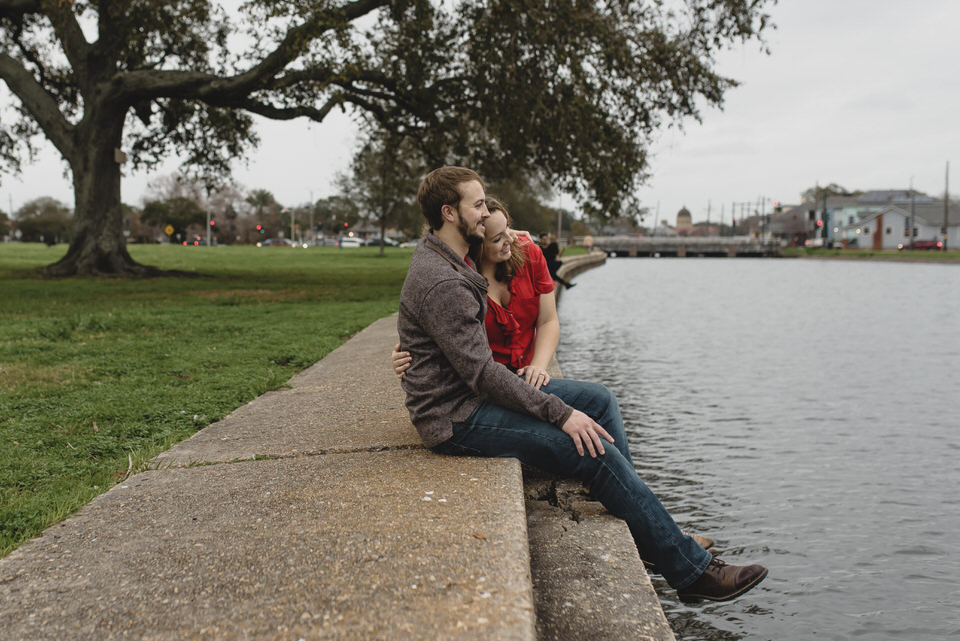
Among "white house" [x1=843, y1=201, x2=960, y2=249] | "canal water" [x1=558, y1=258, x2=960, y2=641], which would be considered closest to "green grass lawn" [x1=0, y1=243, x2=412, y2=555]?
"canal water" [x1=558, y1=258, x2=960, y2=641]

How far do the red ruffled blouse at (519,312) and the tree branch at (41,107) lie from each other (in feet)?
66.7

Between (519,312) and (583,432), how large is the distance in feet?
3.33

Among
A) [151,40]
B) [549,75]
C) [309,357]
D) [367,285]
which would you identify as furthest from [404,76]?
[309,357]

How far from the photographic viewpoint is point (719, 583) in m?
3.44

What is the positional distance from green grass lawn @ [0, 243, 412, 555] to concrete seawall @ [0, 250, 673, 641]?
453 millimetres

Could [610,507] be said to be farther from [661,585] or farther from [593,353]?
[593,353]

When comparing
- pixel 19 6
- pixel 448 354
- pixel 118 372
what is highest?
pixel 19 6

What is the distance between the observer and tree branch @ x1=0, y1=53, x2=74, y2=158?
21.4m

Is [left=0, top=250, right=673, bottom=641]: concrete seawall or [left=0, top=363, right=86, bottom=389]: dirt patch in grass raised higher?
[left=0, top=250, right=673, bottom=641]: concrete seawall

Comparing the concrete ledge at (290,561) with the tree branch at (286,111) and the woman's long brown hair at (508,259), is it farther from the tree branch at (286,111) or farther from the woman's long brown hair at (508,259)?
the tree branch at (286,111)

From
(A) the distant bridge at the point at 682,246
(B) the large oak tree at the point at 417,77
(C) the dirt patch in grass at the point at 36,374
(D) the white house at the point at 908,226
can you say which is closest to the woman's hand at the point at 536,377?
(C) the dirt patch in grass at the point at 36,374

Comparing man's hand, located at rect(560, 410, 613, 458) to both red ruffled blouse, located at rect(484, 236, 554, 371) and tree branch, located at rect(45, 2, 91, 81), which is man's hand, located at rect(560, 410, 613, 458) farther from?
tree branch, located at rect(45, 2, 91, 81)

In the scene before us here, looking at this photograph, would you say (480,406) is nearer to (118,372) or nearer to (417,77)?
(118,372)

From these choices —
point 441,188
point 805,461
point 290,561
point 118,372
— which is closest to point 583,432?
point 441,188
